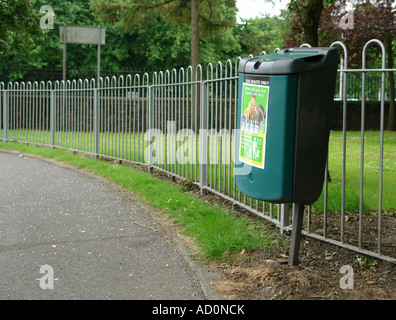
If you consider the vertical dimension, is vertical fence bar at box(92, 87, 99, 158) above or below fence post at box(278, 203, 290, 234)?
above

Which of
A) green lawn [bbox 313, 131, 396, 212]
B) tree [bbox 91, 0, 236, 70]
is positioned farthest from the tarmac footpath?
tree [bbox 91, 0, 236, 70]

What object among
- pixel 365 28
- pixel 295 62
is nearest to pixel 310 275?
→ pixel 295 62

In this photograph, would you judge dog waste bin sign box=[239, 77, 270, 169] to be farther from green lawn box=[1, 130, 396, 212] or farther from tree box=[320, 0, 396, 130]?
tree box=[320, 0, 396, 130]

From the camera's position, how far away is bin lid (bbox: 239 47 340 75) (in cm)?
417

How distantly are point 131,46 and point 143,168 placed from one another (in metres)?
27.0

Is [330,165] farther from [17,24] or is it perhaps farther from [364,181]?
[17,24]

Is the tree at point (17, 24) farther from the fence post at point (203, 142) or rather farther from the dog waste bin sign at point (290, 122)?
the dog waste bin sign at point (290, 122)

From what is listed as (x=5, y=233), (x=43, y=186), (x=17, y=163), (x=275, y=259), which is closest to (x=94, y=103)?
(x=17, y=163)

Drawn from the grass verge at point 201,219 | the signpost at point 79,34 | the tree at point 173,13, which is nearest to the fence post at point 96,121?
the grass verge at point 201,219

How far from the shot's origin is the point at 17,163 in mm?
12039

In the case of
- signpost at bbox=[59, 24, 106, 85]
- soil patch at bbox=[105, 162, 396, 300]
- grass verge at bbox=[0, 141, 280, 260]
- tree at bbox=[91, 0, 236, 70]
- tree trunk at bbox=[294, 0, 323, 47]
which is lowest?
soil patch at bbox=[105, 162, 396, 300]

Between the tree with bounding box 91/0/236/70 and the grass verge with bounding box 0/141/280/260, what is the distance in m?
9.93

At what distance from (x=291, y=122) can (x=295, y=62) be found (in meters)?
0.44

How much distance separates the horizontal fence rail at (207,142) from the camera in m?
5.29
